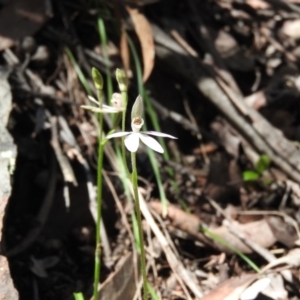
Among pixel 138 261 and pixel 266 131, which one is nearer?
pixel 138 261

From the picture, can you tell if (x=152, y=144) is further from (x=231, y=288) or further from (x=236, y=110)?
(x=236, y=110)

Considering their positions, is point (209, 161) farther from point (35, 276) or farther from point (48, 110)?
point (35, 276)

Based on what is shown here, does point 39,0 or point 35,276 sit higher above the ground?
point 39,0

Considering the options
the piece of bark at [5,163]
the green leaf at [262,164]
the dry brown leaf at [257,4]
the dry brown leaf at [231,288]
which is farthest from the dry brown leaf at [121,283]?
the dry brown leaf at [257,4]

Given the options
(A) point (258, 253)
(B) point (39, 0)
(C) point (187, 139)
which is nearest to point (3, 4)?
(B) point (39, 0)

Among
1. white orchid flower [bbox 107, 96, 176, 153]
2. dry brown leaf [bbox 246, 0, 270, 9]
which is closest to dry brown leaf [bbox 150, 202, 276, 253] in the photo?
white orchid flower [bbox 107, 96, 176, 153]

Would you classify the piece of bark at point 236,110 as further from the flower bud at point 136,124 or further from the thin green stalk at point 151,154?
the flower bud at point 136,124
